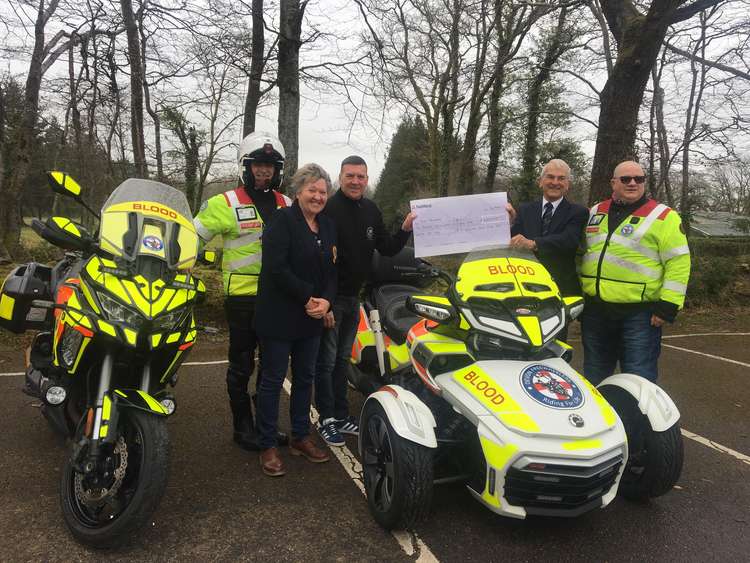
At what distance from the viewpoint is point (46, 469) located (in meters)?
3.10

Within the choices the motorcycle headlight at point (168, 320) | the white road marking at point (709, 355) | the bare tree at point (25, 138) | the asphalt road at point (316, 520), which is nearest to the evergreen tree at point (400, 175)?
the bare tree at point (25, 138)

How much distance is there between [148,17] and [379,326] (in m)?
7.69

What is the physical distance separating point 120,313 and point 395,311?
82.9 inches

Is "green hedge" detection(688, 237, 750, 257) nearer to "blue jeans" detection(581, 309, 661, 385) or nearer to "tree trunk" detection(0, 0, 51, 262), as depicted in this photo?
"blue jeans" detection(581, 309, 661, 385)

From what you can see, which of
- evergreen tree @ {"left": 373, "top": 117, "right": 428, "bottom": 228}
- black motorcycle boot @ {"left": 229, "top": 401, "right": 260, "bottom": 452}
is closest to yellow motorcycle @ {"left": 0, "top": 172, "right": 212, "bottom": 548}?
black motorcycle boot @ {"left": 229, "top": 401, "right": 260, "bottom": 452}

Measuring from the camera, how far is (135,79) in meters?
9.03

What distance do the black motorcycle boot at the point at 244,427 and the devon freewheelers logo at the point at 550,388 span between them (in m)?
1.97

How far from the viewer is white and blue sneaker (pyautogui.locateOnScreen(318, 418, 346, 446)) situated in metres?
3.70

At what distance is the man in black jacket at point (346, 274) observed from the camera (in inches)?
139

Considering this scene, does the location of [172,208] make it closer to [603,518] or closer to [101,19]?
[603,518]

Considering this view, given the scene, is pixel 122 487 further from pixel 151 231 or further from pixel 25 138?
pixel 25 138

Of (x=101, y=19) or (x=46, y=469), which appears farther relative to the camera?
(x=101, y=19)

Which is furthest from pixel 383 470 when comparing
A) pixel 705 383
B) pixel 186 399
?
pixel 705 383

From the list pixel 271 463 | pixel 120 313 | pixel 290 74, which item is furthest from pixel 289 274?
pixel 290 74
